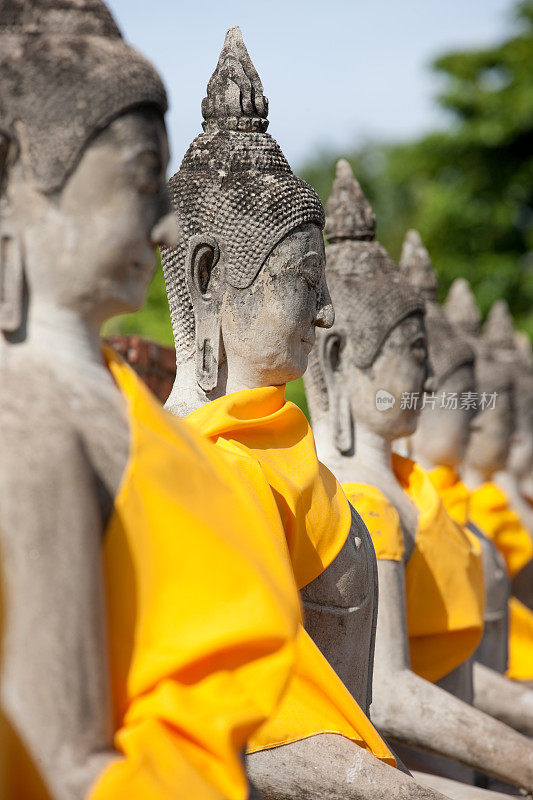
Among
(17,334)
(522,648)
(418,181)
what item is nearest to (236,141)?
(17,334)

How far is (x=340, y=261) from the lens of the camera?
512 centimetres

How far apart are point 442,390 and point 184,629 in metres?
4.60

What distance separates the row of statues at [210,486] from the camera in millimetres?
2107

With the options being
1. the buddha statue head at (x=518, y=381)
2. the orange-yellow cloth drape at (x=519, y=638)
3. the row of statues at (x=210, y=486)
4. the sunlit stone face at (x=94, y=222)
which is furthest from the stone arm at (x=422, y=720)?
the buddha statue head at (x=518, y=381)

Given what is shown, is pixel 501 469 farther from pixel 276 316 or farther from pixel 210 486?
pixel 210 486

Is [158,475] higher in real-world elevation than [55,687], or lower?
higher

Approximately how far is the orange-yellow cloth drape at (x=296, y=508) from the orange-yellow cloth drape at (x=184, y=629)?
798 mm

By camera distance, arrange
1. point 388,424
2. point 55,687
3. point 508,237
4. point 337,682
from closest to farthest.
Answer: point 55,687 → point 337,682 → point 388,424 → point 508,237

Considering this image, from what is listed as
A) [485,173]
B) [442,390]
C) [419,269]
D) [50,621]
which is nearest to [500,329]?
[419,269]

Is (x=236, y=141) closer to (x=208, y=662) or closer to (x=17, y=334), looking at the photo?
(x=17, y=334)

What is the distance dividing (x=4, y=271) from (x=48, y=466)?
1.34 ft

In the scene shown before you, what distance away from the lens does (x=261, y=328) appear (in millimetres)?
3709

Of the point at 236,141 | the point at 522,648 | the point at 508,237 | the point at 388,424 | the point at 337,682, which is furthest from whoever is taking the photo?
the point at 508,237
